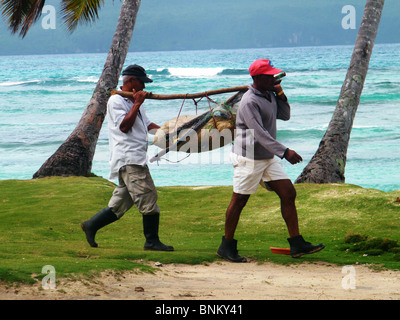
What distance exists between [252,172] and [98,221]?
179cm

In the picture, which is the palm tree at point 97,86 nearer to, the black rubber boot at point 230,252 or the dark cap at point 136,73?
the dark cap at point 136,73

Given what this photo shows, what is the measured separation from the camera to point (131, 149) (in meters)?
5.94

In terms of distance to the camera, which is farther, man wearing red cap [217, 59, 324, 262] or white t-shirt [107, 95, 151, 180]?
white t-shirt [107, 95, 151, 180]

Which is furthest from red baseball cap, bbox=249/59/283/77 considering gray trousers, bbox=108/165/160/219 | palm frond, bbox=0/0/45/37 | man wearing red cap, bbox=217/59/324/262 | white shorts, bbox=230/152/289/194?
palm frond, bbox=0/0/45/37

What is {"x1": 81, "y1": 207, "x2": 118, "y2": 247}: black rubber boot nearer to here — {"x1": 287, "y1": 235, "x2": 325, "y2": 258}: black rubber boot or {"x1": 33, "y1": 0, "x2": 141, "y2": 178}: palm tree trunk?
{"x1": 287, "y1": 235, "x2": 325, "y2": 258}: black rubber boot

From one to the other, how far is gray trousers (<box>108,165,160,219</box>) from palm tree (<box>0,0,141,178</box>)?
6.02 metres

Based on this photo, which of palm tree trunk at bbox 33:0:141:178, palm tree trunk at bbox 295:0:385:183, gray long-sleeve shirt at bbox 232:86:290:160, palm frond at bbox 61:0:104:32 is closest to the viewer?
gray long-sleeve shirt at bbox 232:86:290:160

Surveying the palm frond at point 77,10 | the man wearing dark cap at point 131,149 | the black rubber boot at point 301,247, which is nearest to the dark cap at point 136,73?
the man wearing dark cap at point 131,149

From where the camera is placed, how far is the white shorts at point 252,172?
5723mm

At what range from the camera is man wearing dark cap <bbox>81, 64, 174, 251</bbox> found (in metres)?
5.91

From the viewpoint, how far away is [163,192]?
10.8m

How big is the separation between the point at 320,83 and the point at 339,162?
38836 mm

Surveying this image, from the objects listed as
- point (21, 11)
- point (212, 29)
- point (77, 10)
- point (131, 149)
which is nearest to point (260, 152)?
point (131, 149)

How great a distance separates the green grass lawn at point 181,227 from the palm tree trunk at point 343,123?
31.4 inches
